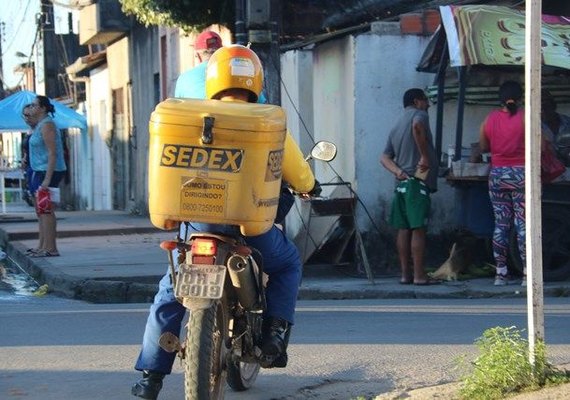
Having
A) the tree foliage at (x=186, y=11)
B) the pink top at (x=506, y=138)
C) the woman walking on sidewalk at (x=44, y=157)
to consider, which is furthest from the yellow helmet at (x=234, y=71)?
the tree foliage at (x=186, y=11)

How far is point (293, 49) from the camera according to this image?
14.4 metres

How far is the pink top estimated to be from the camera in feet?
35.0

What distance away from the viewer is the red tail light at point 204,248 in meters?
5.00

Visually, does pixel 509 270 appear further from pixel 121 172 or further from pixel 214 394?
pixel 121 172

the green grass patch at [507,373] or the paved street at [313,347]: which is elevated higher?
the green grass patch at [507,373]

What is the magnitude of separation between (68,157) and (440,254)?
25.5m

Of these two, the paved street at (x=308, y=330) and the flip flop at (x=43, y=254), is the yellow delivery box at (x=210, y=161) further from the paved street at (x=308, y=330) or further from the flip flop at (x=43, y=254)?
the flip flop at (x=43, y=254)

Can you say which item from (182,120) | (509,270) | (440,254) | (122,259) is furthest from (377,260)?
(182,120)

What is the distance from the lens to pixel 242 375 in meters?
6.14

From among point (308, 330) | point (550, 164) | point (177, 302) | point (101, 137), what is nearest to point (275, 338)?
point (177, 302)

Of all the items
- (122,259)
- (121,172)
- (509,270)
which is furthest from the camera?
(121,172)

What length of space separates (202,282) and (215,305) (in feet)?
0.63

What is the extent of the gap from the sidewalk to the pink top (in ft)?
3.80

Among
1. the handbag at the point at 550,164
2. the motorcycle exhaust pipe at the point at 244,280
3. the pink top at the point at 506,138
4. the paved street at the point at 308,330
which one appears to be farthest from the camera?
the handbag at the point at 550,164
